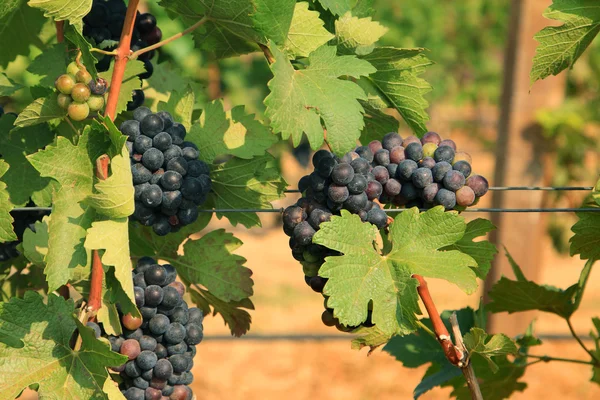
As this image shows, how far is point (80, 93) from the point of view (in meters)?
1.35

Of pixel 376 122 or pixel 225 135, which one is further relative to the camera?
pixel 376 122

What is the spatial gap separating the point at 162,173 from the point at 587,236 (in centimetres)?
80

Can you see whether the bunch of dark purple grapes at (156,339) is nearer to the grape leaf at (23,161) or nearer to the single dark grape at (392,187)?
the grape leaf at (23,161)

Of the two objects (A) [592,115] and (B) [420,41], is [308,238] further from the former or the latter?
(B) [420,41]

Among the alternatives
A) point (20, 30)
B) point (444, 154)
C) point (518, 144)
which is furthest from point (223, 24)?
point (518, 144)

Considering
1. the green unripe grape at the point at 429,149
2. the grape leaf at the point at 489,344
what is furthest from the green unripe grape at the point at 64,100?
the grape leaf at the point at 489,344

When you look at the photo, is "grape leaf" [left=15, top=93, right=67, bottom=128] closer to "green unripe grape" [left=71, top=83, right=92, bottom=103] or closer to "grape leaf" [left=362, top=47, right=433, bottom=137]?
"green unripe grape" [left=71, top=83, right=92, bottom=103]

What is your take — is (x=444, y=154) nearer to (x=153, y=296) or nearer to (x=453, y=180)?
(x=453, y=180)

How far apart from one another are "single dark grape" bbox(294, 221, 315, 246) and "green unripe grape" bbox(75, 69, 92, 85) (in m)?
0.45

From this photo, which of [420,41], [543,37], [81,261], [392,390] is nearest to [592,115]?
[420,41]

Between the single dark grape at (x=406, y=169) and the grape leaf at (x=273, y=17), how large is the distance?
0.31m

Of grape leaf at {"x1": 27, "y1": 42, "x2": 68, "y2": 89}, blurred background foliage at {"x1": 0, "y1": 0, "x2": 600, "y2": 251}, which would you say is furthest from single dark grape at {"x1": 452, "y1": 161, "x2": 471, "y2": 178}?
blurred background foliage at {"x1": 0, "y1": 0, "x2": 600, "y2": 251}

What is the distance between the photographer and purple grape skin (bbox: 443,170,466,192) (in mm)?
1373

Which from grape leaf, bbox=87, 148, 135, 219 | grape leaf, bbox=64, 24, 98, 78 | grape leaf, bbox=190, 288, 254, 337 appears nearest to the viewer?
grape leaf, bbox=87, 148, 135, 219
